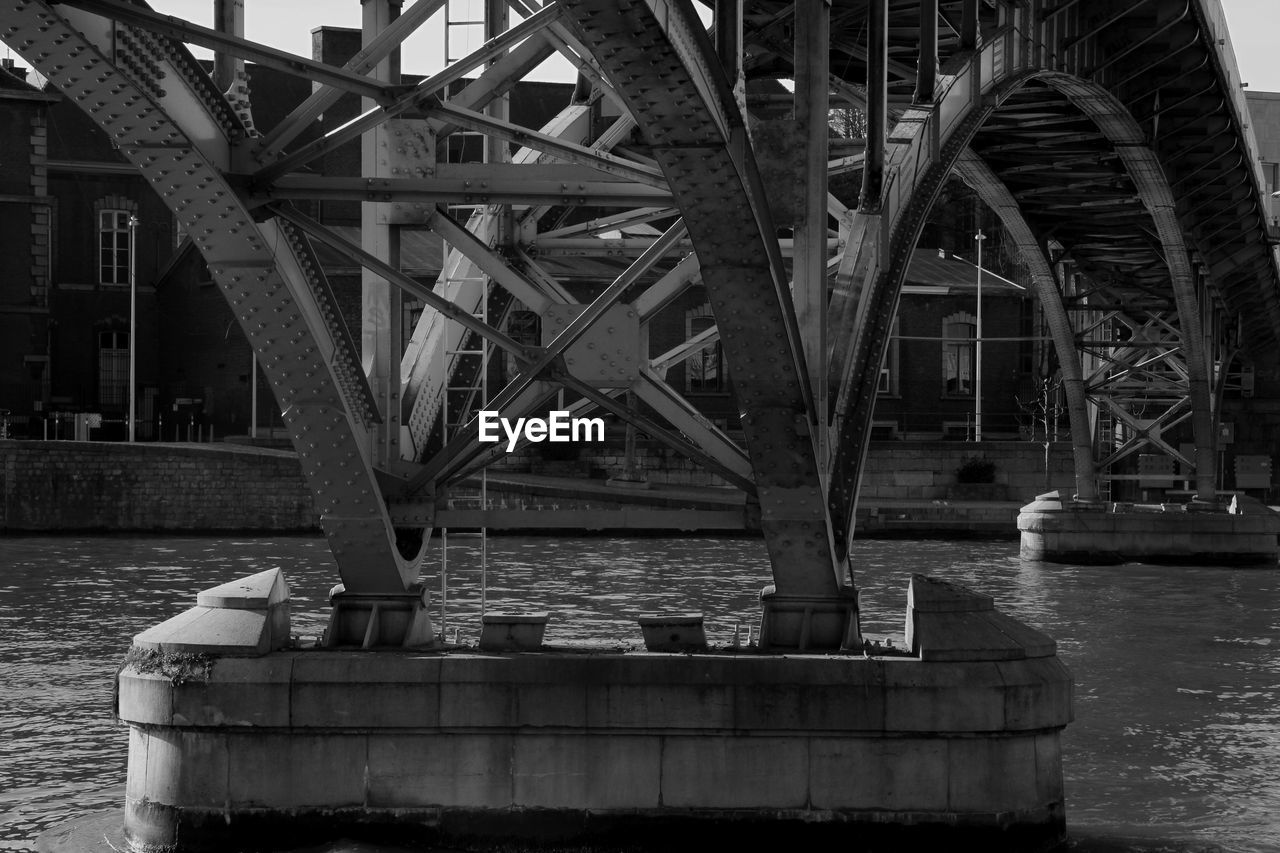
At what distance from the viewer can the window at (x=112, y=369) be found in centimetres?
5156

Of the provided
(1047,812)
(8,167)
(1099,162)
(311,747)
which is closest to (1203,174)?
(1099,162)

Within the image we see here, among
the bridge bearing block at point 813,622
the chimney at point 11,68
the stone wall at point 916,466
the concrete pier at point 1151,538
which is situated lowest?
the concrete pier at point 1151,538

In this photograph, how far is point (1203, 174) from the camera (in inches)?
934

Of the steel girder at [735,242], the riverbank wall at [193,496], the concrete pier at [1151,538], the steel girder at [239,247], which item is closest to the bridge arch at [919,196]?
the steel girder at [735,242]

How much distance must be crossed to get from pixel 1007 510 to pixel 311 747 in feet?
98.1

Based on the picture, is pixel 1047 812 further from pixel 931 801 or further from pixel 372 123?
pixel 372 123

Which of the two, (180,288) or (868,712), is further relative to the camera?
(180,288)

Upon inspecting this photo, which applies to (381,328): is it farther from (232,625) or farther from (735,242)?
(735,242)

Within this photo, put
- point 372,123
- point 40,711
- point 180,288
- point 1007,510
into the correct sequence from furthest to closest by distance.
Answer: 1. point 180,288
2. point 1007,510
3. point 40,711
4. point 372,123

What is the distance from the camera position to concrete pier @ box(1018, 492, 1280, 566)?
3183 centimetres

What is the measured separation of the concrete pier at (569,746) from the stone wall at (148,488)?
91.4 ft

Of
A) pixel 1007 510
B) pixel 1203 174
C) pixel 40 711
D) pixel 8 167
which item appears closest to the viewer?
pixel 40 711

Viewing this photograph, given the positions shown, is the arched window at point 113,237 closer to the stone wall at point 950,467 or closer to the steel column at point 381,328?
the stone wall at point 950,467

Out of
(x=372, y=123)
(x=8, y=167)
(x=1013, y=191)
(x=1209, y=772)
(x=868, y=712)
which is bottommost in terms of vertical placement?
(x=1209, y=772)
